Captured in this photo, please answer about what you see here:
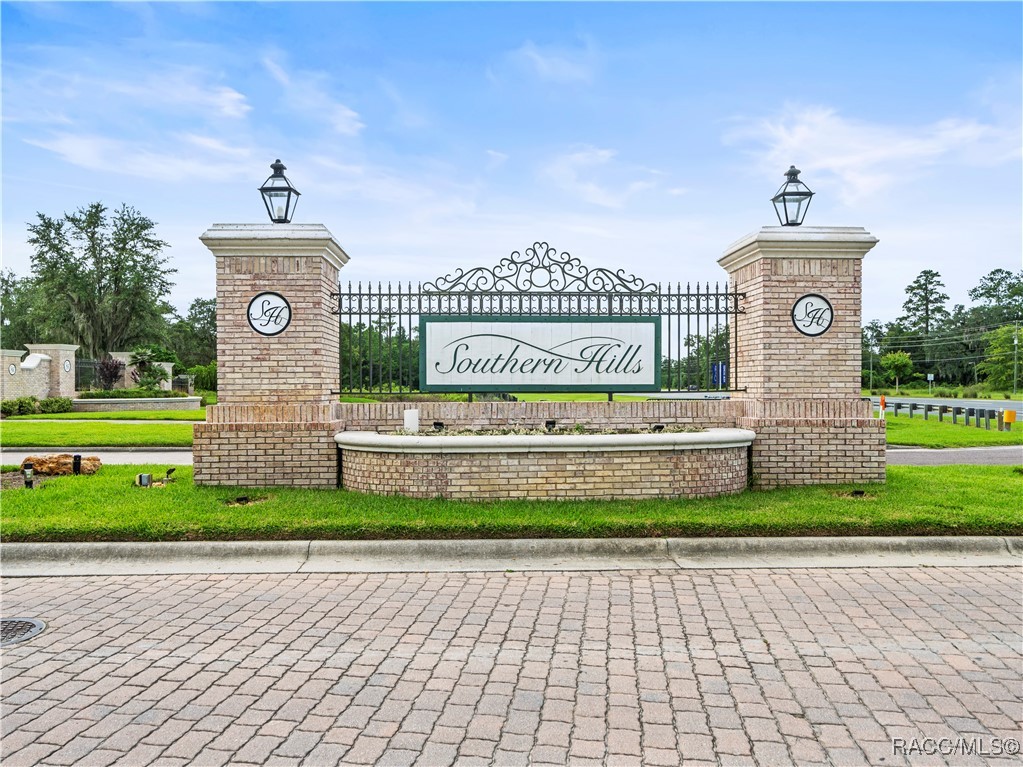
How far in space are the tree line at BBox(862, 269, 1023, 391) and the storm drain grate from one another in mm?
68939

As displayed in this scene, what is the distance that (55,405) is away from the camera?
2866 centimetres

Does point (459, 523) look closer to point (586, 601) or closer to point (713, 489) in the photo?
point (586, 601)

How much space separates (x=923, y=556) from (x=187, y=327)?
6488cm

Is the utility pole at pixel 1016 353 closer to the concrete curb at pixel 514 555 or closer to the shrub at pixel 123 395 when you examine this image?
the shrub at pixel 123 395

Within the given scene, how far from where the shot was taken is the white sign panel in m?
9.38

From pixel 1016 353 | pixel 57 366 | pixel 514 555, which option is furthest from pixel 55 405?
pixel 1016 353

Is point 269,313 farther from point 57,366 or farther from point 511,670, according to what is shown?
point 57,366

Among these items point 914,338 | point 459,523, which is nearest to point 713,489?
point 459,523

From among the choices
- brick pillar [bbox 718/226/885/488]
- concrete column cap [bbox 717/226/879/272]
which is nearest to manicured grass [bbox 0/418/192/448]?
brick pillar [bbox 718/226/885/488]

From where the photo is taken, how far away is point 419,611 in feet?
16.6

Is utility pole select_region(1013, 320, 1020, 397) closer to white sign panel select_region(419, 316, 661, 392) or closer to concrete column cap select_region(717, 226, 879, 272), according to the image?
concrete column cap select_region(717, 226, 879, 272)

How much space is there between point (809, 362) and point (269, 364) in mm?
6787

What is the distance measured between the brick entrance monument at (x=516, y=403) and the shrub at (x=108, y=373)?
1297 inches

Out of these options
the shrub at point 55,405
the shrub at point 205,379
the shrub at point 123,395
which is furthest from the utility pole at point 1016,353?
the shrub at point 55,405
